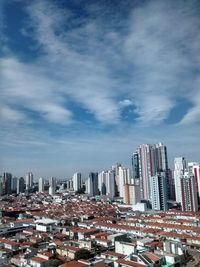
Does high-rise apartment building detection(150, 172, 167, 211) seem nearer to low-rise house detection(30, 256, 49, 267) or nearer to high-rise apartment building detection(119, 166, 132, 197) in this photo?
high-rise apartment building detection(119, 166, 132, 197)

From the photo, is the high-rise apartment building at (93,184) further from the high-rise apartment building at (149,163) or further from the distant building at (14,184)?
the distant building at (14,184)

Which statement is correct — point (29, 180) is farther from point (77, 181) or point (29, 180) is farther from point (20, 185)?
point (77, 181)

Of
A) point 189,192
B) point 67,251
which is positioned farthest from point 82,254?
point 189,192

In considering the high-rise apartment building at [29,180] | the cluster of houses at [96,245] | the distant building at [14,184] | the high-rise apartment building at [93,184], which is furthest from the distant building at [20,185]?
the cluster of houses at [96,245]

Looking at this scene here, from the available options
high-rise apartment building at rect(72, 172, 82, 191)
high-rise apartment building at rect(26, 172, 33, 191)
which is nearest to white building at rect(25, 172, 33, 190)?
high-rise apartment building at rect(26, 172, 33, 191)

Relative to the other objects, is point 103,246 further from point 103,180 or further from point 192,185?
point 103,180
